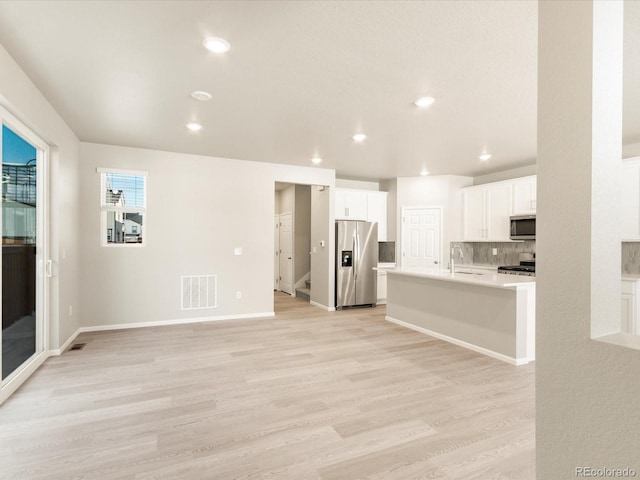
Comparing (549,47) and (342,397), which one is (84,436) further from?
(549,47)

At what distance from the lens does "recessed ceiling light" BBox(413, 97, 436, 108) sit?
10.3ft

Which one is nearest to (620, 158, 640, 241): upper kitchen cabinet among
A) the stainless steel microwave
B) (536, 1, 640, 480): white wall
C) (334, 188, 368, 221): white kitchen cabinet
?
the stainless steel microwave

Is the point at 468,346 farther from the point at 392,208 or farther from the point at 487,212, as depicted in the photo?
the point at 392,208

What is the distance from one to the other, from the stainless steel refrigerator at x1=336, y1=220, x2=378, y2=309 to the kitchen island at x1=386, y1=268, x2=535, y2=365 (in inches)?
54.4

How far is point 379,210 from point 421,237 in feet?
3.44

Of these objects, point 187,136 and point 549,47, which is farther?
point 187,136

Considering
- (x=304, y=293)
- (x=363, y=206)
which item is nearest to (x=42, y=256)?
(x=304, y=293)

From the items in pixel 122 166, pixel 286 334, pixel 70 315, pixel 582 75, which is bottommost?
pixel 286 334

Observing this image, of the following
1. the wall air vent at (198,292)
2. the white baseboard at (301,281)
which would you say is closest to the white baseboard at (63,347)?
the wall air vent at (198,292)

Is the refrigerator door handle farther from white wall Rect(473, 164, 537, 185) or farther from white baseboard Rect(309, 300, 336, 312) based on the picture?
white wall Rect(473, 164, 537, 185)

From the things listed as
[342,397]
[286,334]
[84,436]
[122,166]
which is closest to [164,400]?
[84,436]

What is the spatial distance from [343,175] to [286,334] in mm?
3546

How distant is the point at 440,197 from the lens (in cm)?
671

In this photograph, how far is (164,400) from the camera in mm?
2787
